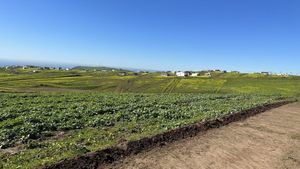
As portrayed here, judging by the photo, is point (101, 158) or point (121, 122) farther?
point (121, 122)

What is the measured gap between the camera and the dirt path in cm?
1496

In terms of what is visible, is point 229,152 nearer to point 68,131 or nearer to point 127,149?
point 127,149

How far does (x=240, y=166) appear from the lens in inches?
598

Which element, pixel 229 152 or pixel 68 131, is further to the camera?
pixel 68 131

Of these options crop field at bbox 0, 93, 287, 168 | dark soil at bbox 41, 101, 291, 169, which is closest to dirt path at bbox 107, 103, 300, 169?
dark soil at bbox 41, 101, 291, 169

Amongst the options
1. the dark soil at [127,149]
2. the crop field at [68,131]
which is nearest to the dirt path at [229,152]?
the dark soil at [127,149]

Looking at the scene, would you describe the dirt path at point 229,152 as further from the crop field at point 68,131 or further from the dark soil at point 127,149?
the crop field at point 68,131

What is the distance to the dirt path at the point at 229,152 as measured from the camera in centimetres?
1496

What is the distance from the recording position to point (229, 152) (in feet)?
57.3

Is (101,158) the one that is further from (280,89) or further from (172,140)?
(280,89)

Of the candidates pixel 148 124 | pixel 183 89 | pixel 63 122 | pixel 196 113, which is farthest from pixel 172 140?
pixel 183 89

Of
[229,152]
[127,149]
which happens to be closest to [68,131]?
[127,149]

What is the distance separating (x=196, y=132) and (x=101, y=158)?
888 centimetres

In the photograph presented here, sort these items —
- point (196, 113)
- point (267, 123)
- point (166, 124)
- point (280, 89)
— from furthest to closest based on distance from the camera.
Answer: point (280, 89), point (196, 113), point (267, 123), point (166, 124)
